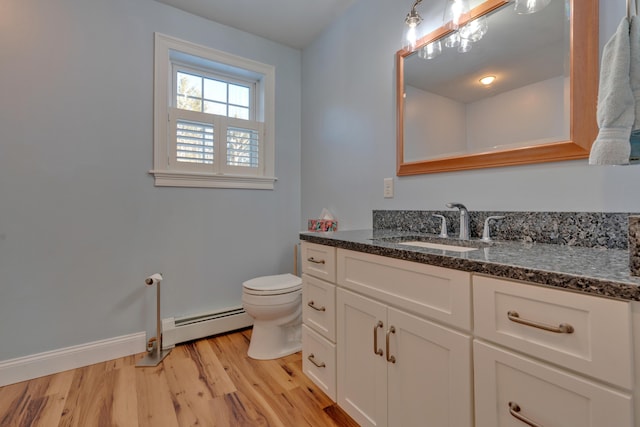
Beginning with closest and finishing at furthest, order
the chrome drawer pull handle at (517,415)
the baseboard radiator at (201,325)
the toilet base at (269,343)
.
→ the chrome drawer pull handle at (517,415) < the toilet base at (269,343) < the baseboard radiator at (201,325)

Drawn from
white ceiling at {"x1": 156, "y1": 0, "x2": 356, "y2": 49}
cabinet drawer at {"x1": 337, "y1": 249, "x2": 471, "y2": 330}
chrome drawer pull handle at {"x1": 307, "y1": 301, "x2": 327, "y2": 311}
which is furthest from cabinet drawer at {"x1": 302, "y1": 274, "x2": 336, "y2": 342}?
white ceiling at {"x1": 156, "y1": 0, "x2": 356, "y2": 49}

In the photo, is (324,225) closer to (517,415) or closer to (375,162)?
(375,162)

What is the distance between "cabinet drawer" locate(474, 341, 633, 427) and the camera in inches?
22.3

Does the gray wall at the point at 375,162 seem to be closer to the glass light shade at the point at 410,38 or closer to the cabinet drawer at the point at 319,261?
the glass light shade at the point at 410,38

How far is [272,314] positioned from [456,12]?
1.90m

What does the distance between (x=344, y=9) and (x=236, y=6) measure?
30.8 inches

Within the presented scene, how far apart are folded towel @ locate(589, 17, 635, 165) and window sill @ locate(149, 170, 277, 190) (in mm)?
2083

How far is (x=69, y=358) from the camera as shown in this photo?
5.63 feet

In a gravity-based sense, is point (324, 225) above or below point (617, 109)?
below

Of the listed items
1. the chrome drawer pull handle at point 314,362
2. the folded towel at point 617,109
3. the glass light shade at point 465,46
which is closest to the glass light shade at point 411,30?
the glass light shade at point 465,46

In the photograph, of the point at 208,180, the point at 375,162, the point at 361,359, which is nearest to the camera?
the point at 361,359

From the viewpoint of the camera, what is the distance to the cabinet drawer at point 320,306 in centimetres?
133

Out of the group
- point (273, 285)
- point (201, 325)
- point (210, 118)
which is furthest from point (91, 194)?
point (273, 285)

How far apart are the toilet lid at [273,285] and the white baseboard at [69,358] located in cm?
85
